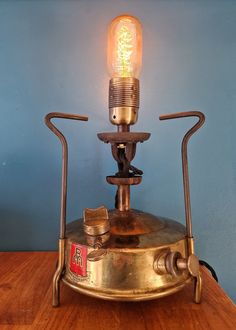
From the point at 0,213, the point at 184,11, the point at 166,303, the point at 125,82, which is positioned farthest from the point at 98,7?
the point at 166,303

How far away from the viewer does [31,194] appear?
0.80 m

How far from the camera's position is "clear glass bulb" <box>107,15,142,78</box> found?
0.64 m

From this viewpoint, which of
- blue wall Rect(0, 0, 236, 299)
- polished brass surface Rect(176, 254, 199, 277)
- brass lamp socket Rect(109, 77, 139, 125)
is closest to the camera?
polished brass surface Rect(176, 254, 199, 277)

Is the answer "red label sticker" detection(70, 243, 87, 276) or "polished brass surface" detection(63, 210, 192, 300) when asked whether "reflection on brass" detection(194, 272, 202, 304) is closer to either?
"polished brass surface" detection(63, 210, 192, 300)

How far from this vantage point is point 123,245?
0.47 metres

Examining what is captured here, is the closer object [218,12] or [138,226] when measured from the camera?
A: [138,226]

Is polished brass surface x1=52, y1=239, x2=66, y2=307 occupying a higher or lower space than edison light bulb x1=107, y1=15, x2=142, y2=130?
lower

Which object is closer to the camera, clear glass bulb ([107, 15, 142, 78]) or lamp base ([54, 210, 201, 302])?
lamp base ([54, 210, 201, 302])

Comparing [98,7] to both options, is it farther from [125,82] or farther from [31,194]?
[31,194]

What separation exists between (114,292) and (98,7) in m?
0.74

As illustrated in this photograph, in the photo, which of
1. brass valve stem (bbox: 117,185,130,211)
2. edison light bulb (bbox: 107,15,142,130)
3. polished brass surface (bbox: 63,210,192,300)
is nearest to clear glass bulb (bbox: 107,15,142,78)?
edison light bulb (bbox: 107,15,142,130)

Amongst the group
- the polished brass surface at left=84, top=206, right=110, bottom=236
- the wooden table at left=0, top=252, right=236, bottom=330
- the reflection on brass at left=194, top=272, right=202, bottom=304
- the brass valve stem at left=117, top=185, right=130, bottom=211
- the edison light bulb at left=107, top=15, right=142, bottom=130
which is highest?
the edison light bulb at left=107, top=15, right=142, bottom=130

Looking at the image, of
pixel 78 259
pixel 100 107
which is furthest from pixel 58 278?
pixel 100 107

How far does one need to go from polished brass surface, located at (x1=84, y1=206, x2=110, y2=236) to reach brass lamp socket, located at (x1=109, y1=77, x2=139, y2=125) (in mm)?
198
